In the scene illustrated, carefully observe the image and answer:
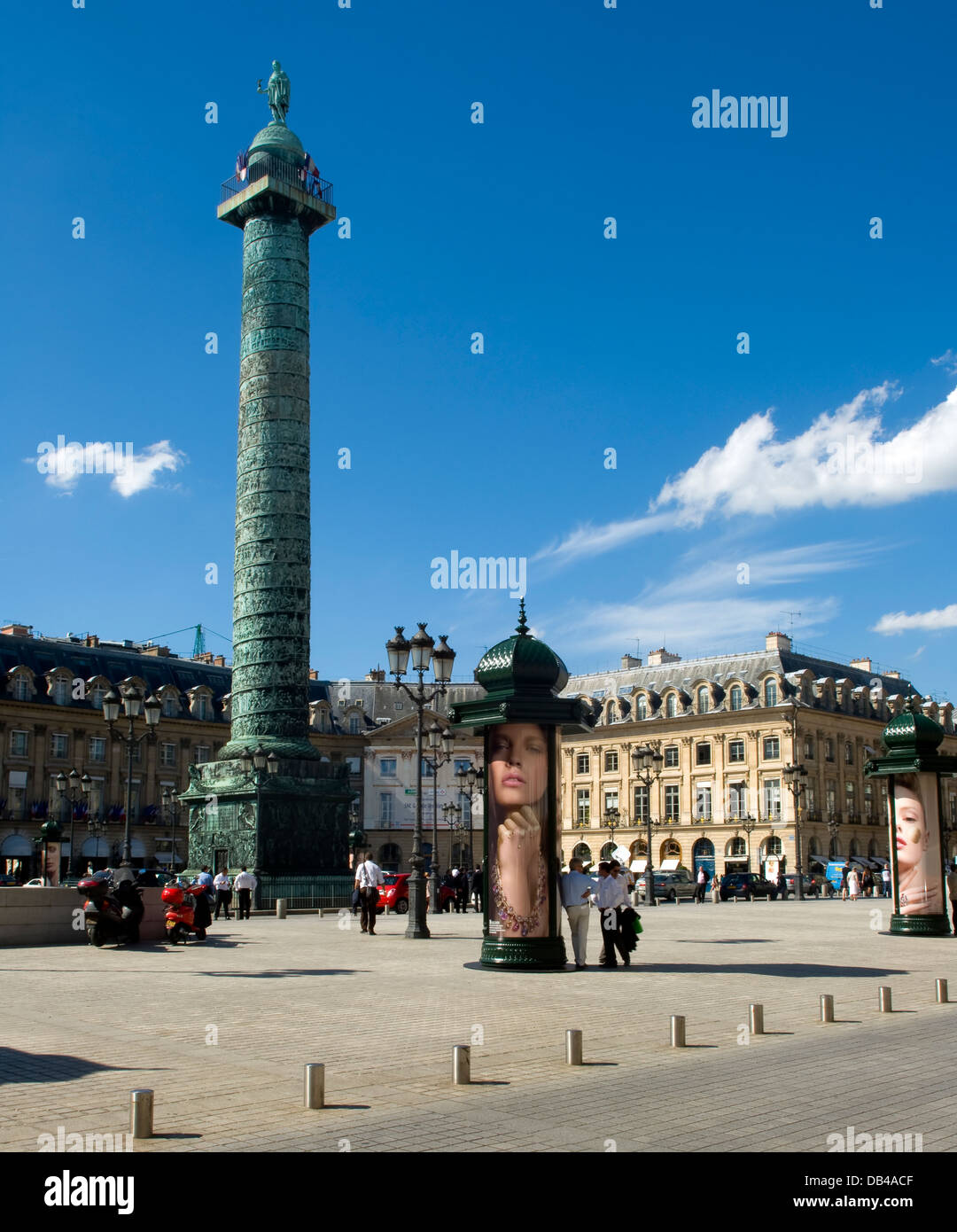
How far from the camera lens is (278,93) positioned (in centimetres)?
4081

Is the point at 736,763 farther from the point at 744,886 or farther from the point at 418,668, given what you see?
the point at 418,668

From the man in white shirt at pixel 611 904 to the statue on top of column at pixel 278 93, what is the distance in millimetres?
31461

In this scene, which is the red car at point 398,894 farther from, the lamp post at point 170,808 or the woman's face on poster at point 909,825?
the lamp post at point 170,808

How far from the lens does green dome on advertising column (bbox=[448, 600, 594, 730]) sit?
50.4 ft

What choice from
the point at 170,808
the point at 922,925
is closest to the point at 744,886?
the point at 922,925

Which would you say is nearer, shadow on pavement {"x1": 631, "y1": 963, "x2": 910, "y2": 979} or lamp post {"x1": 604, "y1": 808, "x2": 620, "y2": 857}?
shadow on pavement {"x1": 631, "y1": 963, "x2": 910, "y2": 979}

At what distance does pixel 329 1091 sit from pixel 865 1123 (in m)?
3.06

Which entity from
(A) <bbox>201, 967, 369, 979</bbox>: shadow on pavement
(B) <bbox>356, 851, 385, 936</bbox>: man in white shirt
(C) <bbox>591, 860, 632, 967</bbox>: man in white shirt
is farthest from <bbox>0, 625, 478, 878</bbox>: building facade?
(C) <bbox>591, 860, 632, 967</bbox>: man in white shirt

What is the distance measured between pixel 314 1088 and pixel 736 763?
6533cm

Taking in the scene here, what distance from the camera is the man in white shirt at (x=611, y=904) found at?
1655 centimetres

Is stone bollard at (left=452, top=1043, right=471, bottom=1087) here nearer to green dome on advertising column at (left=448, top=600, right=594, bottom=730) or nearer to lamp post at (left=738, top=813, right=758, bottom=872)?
green dome on advertising column at (left=448, top=600, right=594, bottom=730)

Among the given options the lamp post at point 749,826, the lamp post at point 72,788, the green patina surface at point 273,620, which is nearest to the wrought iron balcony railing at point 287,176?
the green patina surface at point 273,620

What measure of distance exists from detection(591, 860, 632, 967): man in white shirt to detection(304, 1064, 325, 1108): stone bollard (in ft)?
31.4
